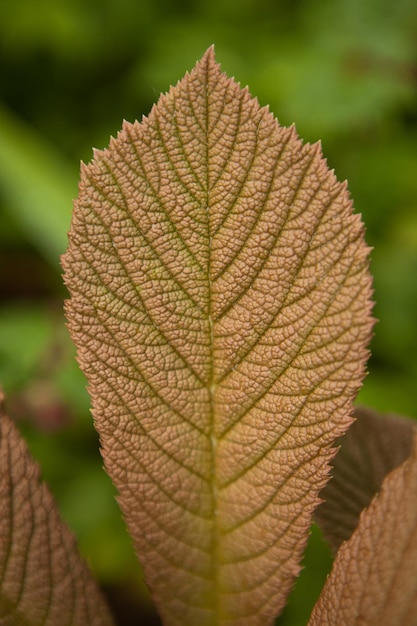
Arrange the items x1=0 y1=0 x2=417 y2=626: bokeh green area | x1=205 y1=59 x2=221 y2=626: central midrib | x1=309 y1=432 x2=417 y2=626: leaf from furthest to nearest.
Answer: x1=0 y1=0 x2=417 y2=626: bokeh green area, x1=205 y1=59 x2=221 y2=626: central midrib, x1=309 y1=432 x2=417 y2=626: leaf

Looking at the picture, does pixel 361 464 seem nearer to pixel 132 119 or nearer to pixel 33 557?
pixel 33 557

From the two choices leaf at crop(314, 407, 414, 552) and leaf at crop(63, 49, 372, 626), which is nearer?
leaf at crop(63, 49, 372, 626)

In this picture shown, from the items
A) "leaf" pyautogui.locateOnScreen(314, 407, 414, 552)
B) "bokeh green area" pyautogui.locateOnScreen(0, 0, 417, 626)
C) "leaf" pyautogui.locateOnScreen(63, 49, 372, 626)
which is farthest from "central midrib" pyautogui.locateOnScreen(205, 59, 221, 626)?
"bokeh green area" pyautogui.locateOnScreen(0, 0, 417, 626)

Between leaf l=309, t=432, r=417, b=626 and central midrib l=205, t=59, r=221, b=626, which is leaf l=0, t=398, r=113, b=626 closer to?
central midrib l=205, t=59, r=221, b=626

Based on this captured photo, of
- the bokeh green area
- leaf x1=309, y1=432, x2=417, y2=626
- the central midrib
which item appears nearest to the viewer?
leaf x1=309, y1=432, x2=417, y2=626

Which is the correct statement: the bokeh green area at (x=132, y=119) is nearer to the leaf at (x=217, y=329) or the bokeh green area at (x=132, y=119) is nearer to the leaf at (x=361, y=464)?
the leaf at (x=361, y=464)

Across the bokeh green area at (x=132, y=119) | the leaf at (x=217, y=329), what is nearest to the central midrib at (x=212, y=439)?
the leaf at (x=217, y=329)

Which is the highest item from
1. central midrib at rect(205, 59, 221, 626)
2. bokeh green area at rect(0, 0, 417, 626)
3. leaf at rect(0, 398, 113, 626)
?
bokeh green area at rect(0, 0, 417, 626)

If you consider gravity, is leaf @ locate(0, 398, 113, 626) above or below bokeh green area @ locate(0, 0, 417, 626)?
below

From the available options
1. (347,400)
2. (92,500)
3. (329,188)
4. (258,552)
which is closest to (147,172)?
(329,188)
